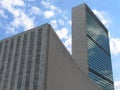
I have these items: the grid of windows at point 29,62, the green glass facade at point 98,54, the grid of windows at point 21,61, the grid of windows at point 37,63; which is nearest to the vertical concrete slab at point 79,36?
the green glass facade at point 98,54

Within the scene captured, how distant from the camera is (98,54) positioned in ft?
393

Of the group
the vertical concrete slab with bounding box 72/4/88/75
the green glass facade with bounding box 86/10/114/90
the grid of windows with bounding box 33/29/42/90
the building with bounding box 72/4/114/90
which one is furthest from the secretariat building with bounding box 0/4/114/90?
the green glass facade with bounding box 86/10/114/90

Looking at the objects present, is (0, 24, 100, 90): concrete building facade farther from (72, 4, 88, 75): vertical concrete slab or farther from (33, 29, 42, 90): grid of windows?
(72, 4, 88, 75): vertical concrete slab

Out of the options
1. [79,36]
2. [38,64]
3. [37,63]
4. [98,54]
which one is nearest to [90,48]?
[79,36]

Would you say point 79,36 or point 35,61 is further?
point 79,36

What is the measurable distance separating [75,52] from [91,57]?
8297 millimetres

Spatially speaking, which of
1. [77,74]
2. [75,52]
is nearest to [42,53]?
[77,74]

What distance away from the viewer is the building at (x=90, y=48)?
103938 mm

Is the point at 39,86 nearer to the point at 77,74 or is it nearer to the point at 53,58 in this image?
the point at 53,58

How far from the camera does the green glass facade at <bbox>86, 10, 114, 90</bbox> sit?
109m

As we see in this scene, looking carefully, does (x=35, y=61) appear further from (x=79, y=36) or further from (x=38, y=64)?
(x=79, y=36)

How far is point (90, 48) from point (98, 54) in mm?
11340

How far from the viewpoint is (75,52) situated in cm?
10488

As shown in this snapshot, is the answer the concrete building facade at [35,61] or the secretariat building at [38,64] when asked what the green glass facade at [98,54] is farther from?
the concrete building facade at [35,61]
